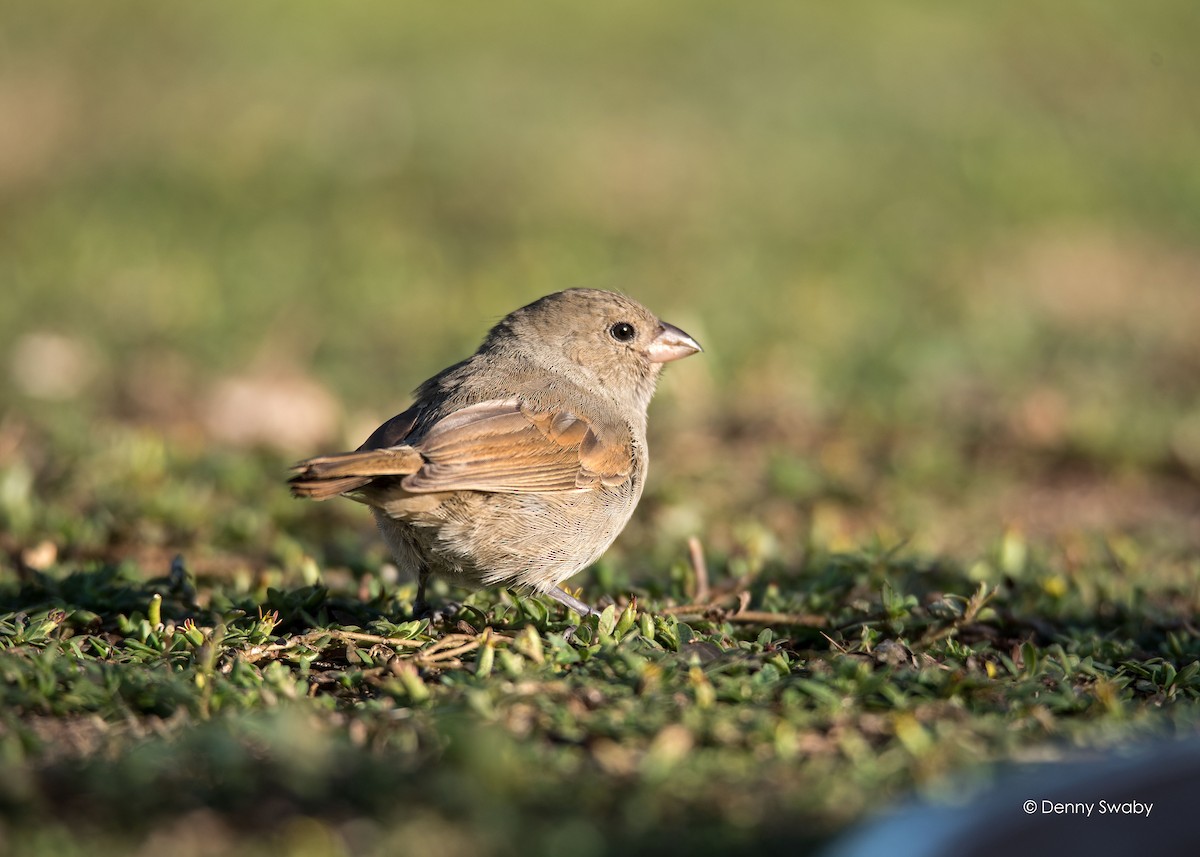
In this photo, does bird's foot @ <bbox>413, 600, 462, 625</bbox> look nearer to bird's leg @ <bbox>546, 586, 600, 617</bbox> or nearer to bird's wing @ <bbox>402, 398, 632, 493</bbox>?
bird's leg @ <bbox>546, 586, 600, 617</bbox>

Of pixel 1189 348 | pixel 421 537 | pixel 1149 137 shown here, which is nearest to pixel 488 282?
pixel 1189 348

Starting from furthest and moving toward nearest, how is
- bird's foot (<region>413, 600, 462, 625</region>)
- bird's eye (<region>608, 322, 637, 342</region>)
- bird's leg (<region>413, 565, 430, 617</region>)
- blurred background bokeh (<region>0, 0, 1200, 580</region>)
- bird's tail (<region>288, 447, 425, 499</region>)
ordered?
blurred background bokeh (<region>0, 0, 1200, 580</region>)
bird's eye (<region>608, 322, 637, 342</region>)
bird's leg (<region>413, 565, 430, 617</region>)
bird's foot (<region>413, 600, 462, 625</region>)
bird's tail (<region>288, 447, 425, 499</region>)

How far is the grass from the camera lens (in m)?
3.26

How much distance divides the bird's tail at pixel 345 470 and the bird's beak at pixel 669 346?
1586 mm

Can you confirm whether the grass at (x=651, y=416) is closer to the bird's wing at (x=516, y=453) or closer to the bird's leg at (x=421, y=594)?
the bird's leg at (x=421, y=594)

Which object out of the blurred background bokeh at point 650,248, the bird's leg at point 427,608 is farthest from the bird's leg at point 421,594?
the blurred background bokeh at point 650,248

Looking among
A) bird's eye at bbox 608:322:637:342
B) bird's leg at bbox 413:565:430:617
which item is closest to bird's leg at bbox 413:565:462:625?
bird's leg at bbox 413:565:430:617

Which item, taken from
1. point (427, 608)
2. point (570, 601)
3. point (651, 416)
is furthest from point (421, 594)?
point (651, 416)

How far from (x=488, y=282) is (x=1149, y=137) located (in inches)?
343

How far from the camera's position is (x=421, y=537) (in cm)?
456

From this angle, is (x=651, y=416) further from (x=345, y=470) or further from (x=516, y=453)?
(x=345, y=470)

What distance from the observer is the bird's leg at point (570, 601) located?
180 inches

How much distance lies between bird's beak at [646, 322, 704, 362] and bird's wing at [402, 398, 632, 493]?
1.96 ft

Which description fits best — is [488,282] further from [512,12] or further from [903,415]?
[512,12]
